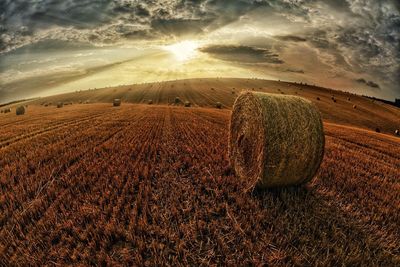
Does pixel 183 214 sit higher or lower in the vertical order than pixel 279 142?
lower

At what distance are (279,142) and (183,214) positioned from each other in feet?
9.51

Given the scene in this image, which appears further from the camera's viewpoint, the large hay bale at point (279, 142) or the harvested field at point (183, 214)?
the large hay bale at point (279, 142)

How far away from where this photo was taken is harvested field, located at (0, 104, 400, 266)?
3.92 m

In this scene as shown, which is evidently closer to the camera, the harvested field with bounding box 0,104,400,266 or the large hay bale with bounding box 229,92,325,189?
the harvested field with bounding box 0,104,400,266

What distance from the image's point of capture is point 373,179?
777 cm

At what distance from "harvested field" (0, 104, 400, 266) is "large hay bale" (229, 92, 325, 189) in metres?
0.42

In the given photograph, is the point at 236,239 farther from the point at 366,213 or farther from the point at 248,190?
the point at 366,213

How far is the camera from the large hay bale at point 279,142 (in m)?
6.14

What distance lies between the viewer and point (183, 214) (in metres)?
5.05

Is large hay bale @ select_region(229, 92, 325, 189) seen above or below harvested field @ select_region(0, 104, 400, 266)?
above

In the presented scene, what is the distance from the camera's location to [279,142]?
625 centimetres

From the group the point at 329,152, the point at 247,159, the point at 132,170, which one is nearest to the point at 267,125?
the point at 247,159

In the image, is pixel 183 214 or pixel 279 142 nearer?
pixel 183 214

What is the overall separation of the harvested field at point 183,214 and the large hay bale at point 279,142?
1.37 feet
